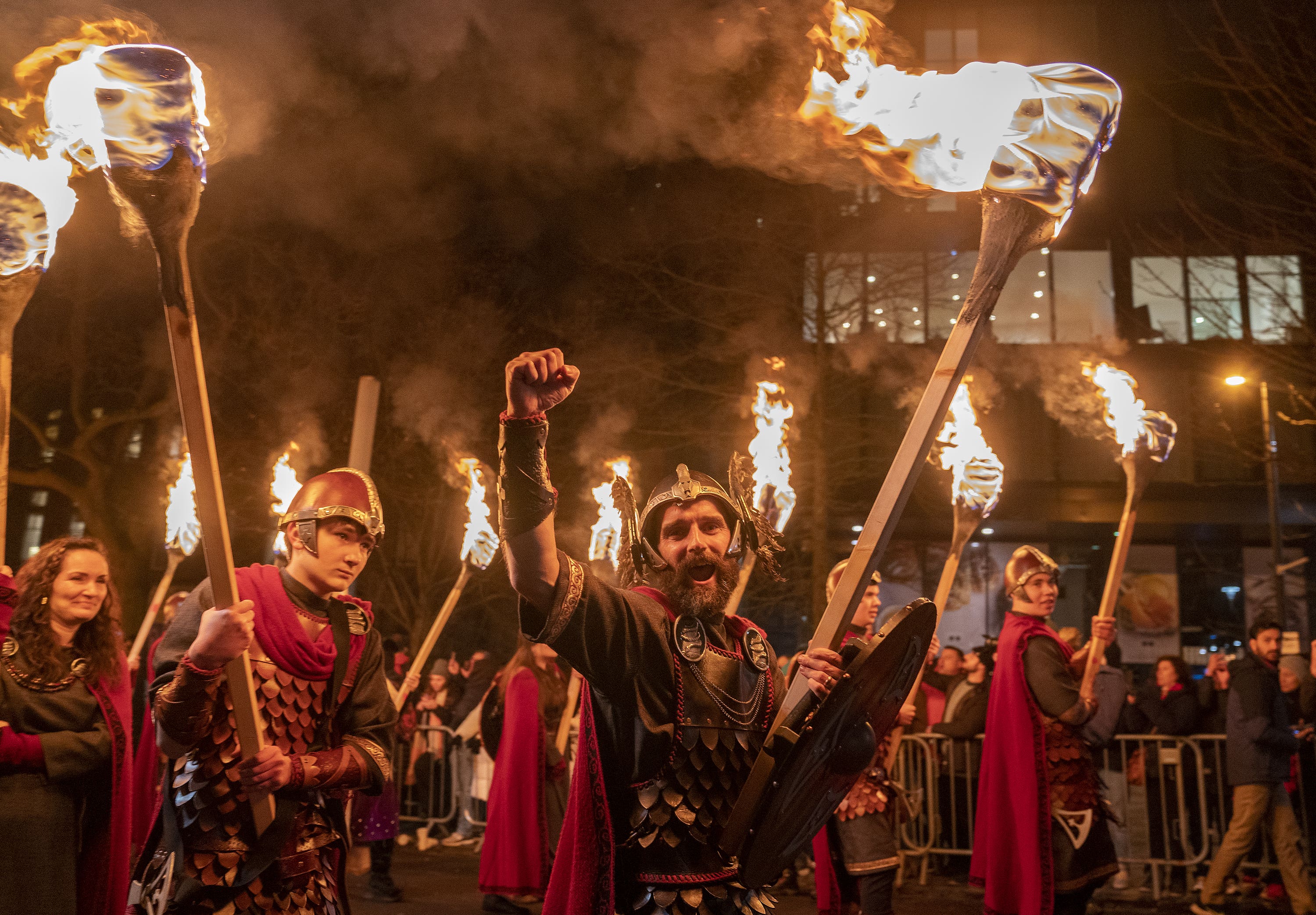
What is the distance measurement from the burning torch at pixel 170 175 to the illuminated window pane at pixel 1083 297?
25284 millimetres

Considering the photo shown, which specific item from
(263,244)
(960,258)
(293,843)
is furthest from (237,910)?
(263,244)

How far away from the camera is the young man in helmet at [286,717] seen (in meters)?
3.10

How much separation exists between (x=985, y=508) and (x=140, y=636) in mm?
7918

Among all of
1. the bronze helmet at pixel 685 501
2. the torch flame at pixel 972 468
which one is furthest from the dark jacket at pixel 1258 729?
the bronze helmet at pixel 685 501

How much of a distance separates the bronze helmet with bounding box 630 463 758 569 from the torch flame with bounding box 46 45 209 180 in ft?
5.78

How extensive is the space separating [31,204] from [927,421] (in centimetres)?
339

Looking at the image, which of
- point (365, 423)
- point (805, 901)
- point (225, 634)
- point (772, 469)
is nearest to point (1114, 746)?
point (805, 901)

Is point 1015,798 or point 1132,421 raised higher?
point 1132,421

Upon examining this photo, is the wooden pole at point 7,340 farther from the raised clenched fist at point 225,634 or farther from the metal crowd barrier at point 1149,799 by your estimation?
the metal crowd barrier at point 1149,799

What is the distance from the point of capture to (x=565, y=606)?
2.94 metres

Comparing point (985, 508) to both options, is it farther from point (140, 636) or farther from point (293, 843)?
point (140, 636)

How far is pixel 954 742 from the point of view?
1006 cm

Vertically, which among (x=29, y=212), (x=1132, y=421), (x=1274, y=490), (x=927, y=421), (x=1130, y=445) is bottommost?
(x=927, y=421)

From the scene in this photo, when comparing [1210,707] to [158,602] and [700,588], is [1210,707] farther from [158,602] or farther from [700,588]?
[158,602]
